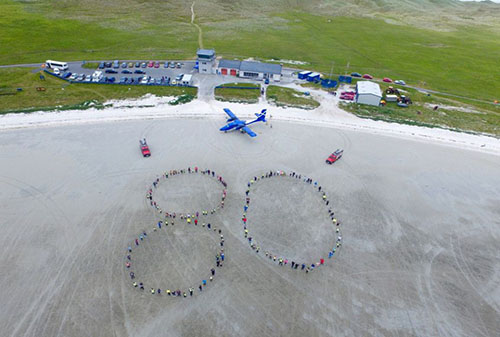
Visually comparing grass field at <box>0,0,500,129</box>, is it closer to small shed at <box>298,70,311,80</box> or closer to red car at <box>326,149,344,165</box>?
small shed at <box>298,70,311,80</box>

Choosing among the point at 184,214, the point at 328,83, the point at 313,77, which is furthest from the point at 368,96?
the point at 184,214

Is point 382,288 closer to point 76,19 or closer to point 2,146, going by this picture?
point 2,146

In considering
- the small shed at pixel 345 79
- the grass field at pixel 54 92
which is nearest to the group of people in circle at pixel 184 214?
the grass field at pixel 54 92

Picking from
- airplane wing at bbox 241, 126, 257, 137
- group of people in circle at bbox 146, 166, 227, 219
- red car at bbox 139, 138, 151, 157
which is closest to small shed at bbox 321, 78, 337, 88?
airplane wing at bbox 241, 126, 257, 137

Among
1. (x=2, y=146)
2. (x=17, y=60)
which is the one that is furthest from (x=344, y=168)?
(x=17, y=60)

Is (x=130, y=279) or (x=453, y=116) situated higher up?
(x=453, y=116)

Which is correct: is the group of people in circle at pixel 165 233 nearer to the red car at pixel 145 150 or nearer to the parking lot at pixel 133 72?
the red car at pixel 145 150
